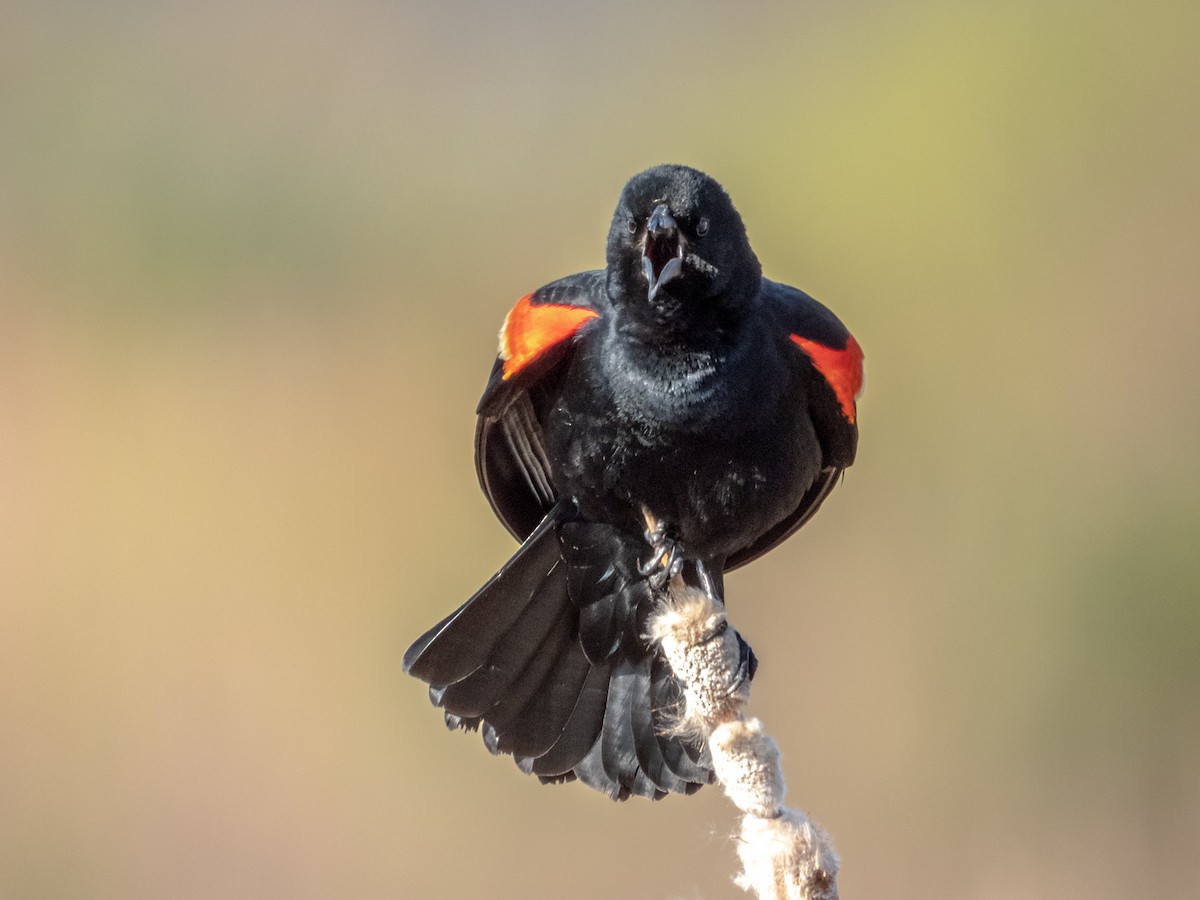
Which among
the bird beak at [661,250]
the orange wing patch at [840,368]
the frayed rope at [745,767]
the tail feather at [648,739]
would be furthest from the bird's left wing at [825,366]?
the frayed rope at [745,767]

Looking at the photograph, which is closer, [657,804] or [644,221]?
[644,221]

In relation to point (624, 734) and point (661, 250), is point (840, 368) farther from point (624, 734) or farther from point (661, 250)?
point (624, 734)

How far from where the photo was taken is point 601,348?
2.16 meters

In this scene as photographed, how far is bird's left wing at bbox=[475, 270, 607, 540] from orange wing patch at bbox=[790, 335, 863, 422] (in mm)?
406

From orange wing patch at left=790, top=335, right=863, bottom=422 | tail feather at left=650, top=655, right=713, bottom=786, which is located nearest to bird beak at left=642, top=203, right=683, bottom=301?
orange wing patch at left=790, top=335, right=863, bottom=422

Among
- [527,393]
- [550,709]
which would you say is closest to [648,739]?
[550,709]

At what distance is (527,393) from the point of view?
2.39 m

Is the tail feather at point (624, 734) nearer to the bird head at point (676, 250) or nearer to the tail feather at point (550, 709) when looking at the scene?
the tail feather at point (550, 709)

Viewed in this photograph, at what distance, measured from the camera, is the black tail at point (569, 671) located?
231 cm

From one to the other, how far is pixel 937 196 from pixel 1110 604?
60.1 inches

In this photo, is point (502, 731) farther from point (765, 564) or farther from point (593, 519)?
point (765, 564)

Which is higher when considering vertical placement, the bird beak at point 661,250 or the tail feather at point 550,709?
the bird beak at point 661,250

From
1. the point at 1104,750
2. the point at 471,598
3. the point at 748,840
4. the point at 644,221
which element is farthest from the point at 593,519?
the point at 1104,750

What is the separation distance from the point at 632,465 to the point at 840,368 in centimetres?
45
